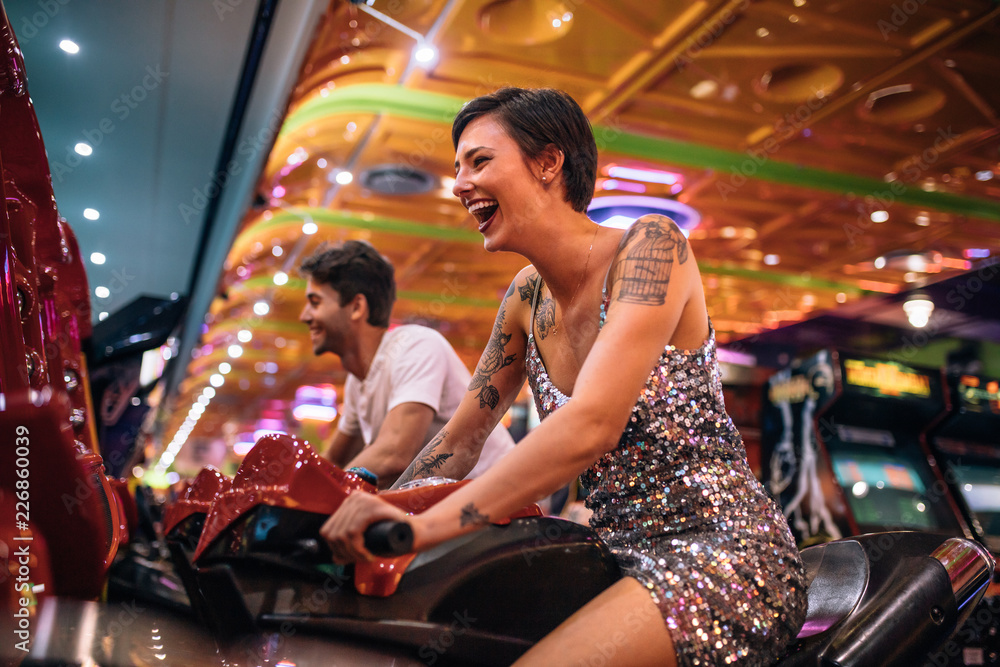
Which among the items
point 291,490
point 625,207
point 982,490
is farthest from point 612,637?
point 625,207

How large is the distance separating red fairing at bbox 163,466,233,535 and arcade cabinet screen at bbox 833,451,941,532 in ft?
13.9

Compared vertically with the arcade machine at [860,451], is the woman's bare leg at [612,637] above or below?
below

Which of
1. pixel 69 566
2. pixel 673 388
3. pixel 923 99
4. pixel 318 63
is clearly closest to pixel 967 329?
pixel 923 99

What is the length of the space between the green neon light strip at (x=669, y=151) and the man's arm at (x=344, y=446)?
345 centimetres

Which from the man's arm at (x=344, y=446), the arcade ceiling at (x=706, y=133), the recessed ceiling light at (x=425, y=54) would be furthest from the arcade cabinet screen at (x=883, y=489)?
the recessed ceiling light at (x=425, y=54)

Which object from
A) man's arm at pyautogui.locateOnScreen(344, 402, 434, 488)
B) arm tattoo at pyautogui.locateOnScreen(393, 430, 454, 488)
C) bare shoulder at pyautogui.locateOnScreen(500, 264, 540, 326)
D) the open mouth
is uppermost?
the open mouth

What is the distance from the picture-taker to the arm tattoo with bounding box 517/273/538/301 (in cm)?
163

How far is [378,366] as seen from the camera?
2549 millimetres

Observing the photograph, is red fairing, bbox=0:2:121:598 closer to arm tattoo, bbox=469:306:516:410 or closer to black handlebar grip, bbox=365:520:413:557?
black handlebar grip, bbox=365:520:413:557

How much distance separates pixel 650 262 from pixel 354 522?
66cm

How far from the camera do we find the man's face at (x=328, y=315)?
2.69 meters

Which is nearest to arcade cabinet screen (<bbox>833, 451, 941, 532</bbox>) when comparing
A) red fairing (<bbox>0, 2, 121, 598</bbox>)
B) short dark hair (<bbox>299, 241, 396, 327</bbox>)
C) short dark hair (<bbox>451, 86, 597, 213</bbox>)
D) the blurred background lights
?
short dark hair (<bbox>299, 241, 396, 327</bbox>)

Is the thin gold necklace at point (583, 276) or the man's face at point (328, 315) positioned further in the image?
the man's face at point (328, 315)

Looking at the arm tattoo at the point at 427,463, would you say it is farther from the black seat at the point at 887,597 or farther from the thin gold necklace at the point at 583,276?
the black seat at the point at 887,597
